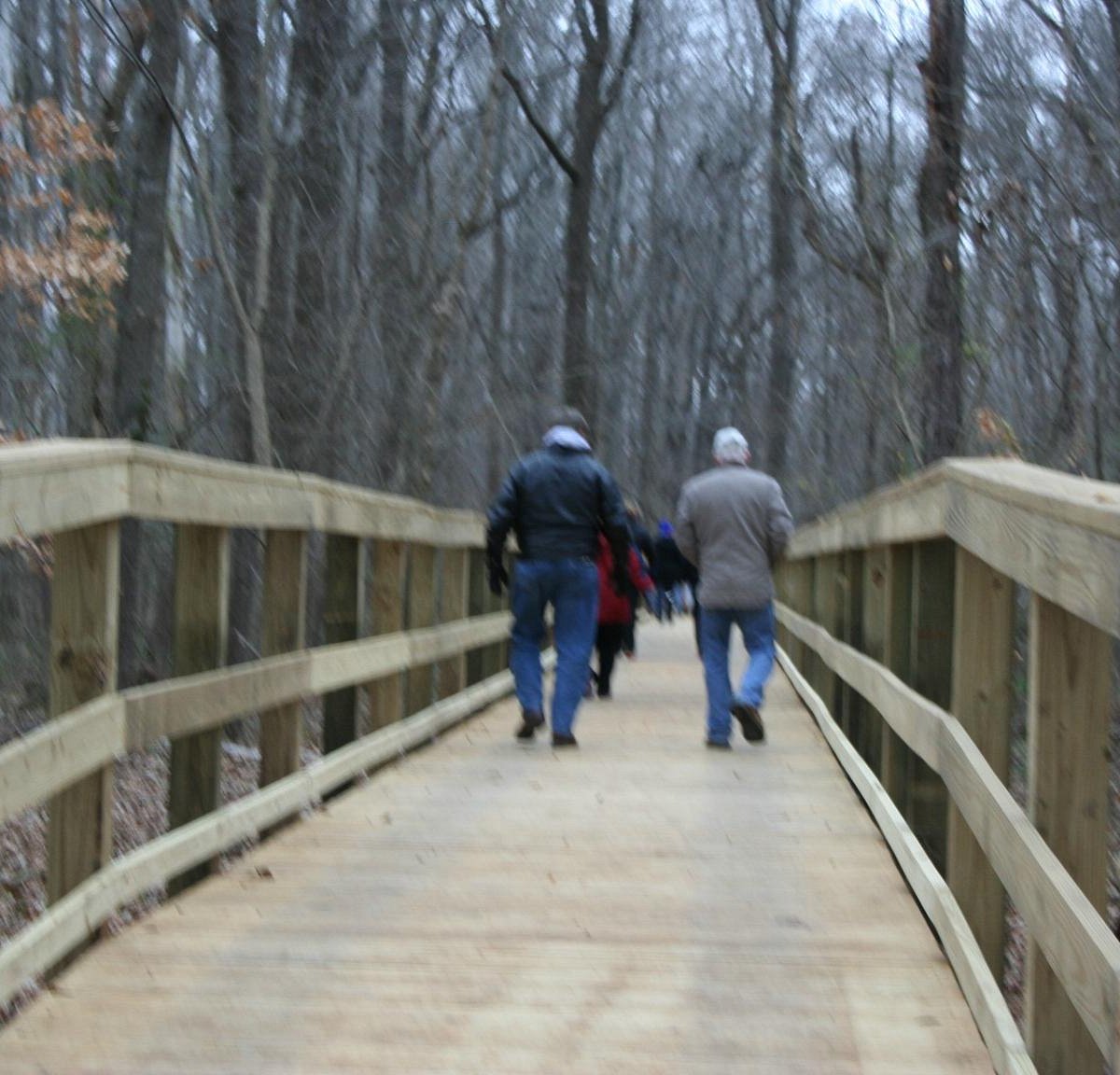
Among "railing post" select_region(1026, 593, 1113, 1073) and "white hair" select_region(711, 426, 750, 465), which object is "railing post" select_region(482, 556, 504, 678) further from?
"railing post" select_region(1026, 593, 1113, 1073)

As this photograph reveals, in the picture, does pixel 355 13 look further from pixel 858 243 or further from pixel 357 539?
pixel 357 539

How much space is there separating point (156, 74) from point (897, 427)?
7.06 meters

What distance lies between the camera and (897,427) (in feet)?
53.4

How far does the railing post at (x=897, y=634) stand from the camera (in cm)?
618

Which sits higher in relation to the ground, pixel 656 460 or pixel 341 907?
pixel 656 460

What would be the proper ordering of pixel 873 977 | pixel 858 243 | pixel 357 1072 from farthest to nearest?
1. pixel 858 243
2. pixel 873 977
3. pixel 357 1072

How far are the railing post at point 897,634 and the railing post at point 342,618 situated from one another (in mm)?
2294

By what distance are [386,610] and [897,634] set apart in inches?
117

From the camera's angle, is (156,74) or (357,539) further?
(156,74)

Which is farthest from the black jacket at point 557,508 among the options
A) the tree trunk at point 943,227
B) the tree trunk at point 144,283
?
the tree trunk at point 144,283

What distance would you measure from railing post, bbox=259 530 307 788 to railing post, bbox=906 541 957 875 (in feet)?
7.30

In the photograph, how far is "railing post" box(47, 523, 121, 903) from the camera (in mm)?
4352

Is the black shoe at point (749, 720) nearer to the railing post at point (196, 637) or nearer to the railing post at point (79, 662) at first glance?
the railing post at point (196, 637)

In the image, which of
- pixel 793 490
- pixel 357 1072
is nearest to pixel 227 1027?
pixel 357 1072
